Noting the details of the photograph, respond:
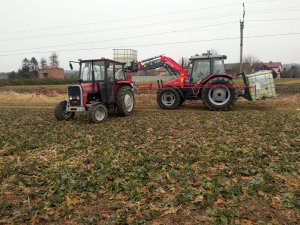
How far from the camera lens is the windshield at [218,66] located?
1531 centimetres

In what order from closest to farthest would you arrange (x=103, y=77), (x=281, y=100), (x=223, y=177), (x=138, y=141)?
(x=223, y=177)
(x=138, y=141)
(x=103, y=77)
(x=281, y=100)

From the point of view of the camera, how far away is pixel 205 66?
15.5 m

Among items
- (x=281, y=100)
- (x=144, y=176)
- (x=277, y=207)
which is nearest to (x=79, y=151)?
(x=144, y=176)

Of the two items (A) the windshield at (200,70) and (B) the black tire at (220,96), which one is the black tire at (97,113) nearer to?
(B) the black tire at (220,96)

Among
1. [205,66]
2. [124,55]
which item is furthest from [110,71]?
[124,55]

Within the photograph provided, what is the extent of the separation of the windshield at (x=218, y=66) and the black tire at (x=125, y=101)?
4327 millimetres

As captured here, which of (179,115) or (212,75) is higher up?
(212,75)

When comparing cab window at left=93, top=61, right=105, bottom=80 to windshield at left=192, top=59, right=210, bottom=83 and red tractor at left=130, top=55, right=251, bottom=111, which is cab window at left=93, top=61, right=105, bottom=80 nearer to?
red tractor at left=130, top=55, right=251, bottom=111

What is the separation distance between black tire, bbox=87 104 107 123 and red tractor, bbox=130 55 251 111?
440 centimetres

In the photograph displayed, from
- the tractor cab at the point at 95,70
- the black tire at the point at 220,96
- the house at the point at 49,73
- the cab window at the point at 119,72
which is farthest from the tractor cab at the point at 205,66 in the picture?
the house at the point at 49,73

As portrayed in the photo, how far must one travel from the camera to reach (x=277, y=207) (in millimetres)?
4492

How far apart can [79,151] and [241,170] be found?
389 centimetres

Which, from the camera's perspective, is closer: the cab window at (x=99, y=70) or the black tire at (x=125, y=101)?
the cab window at (x=99, y=70)

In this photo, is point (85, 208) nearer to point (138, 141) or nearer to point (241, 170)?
point (241, 170)
